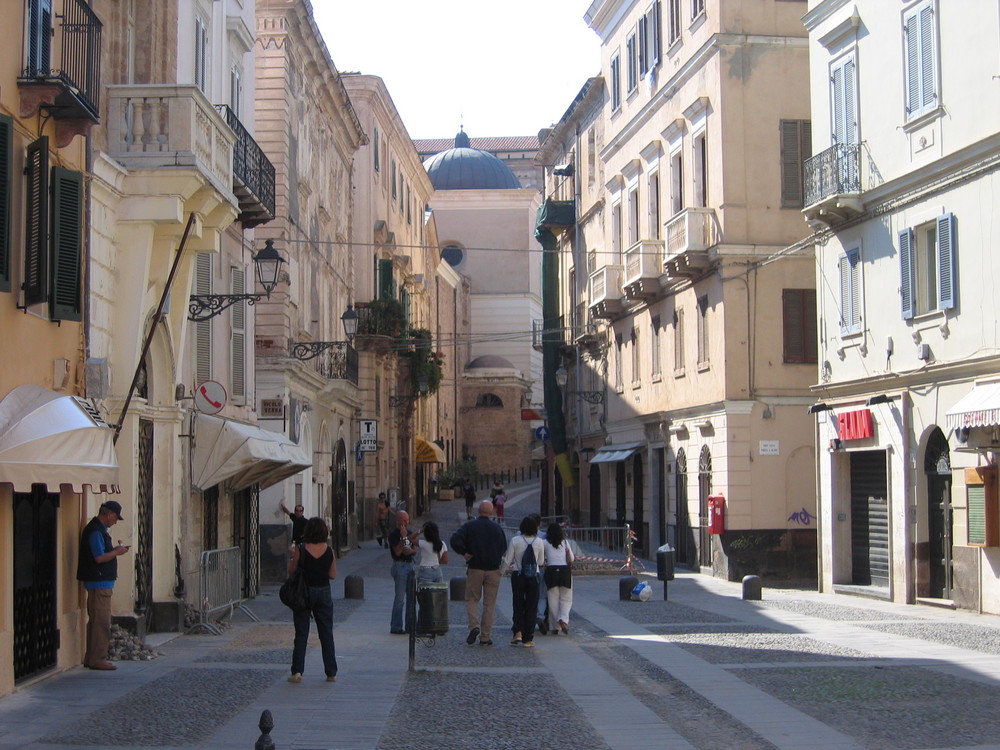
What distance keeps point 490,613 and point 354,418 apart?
962 inches

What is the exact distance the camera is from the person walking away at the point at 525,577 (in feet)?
53.7

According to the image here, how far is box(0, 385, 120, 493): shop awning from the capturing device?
11383 mm

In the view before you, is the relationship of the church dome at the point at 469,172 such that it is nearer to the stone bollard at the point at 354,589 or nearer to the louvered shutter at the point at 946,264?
the stone bollard at the point at 354,589

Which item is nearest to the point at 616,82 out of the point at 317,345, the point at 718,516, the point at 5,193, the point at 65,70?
the point at 317,345

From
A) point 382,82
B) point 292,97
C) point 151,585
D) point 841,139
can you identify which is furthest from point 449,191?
point 151,585

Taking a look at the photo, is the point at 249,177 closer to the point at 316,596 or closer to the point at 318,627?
the point at 316,596

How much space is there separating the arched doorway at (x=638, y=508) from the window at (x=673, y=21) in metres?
11.1

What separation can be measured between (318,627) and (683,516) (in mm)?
20276

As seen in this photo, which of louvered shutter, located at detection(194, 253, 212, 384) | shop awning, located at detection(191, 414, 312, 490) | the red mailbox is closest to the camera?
shop awning, located at detection(191, 414, 312, 490)

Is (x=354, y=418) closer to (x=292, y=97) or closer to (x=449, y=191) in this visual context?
(x=292, y=97)

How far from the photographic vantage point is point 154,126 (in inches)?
614

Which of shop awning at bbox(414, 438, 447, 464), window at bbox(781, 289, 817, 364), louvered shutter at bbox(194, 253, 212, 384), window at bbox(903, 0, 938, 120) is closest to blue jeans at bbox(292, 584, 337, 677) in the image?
louvered shutter at bbox(194, 253, 212, 384)

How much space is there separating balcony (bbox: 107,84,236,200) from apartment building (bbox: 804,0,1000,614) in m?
10.7

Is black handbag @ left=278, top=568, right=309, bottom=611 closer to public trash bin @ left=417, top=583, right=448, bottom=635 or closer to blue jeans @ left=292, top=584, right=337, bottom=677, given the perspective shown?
blue jeans @ left=292, top=584, right=337, bottom=677
